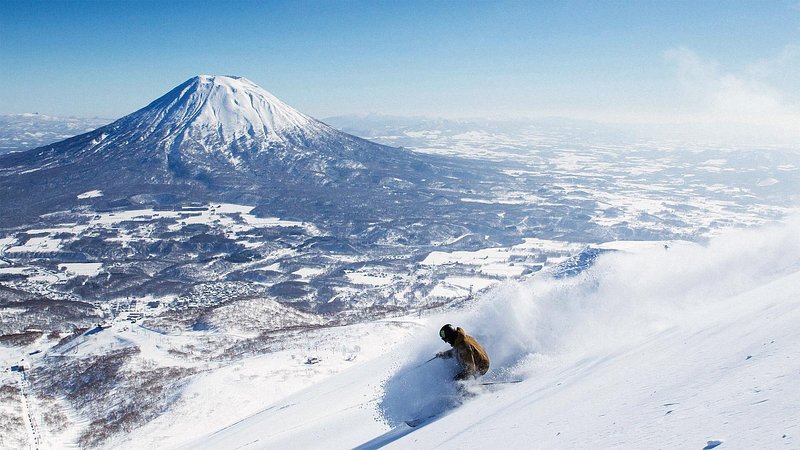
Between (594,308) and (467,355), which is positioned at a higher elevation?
→ (594,308)

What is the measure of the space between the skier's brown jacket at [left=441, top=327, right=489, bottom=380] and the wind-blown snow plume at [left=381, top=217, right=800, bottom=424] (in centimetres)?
30

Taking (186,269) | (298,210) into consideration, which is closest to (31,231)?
(186,269)

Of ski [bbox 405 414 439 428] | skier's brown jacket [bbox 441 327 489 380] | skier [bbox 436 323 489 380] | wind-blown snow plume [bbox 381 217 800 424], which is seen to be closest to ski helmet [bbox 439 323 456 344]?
skier [bbox 436 323 489 380]

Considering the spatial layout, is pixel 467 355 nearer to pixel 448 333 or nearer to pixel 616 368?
pixel 448 333

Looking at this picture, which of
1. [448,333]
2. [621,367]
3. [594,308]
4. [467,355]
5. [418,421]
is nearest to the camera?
[621,367]

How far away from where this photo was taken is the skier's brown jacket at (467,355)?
9828 mm

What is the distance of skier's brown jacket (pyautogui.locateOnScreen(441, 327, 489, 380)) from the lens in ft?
32.2

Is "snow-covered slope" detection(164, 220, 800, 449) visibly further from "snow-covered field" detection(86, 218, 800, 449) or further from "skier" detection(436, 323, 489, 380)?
"skier" detection(436, 323, 489, 380)

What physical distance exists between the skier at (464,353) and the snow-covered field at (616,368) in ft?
0.92

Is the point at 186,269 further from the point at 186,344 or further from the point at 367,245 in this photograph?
the point at 186,344

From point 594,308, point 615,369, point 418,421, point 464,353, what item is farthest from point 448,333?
point 594,308

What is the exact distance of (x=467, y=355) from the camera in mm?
9914

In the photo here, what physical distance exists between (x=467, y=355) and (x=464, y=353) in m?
0.07

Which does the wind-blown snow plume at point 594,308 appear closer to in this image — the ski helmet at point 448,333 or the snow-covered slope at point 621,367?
the snow-covered slope at point 621,367
